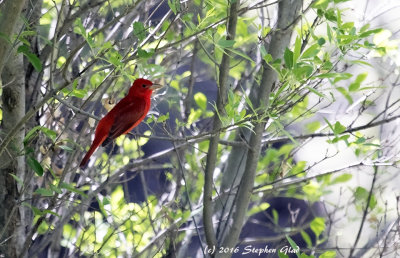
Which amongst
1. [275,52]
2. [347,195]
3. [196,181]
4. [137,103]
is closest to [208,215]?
[137,103]

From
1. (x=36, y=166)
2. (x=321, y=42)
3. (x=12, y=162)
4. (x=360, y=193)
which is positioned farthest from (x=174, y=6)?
(x=360, y=193)

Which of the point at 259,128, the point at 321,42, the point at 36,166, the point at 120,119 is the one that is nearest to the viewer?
the point at 36,166

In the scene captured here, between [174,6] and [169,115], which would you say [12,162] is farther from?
[169,115]

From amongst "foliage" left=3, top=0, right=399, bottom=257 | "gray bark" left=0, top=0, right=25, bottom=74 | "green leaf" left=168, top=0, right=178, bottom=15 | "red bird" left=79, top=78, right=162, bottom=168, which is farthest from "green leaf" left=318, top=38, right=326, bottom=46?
"gray bark" left=0, top=0, right=25, bottom=74

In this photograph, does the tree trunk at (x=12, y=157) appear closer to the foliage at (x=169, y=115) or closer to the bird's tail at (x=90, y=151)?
the foliage at (x=169, y=115)

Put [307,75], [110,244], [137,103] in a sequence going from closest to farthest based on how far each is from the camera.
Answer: [307,75] < [137,103] < [110,244]

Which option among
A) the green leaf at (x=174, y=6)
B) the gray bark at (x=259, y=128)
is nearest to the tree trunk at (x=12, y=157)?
the green leaf at (x=174, y=6)

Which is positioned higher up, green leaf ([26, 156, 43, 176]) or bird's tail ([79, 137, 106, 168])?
bird's tail ([79, 137, 106, 168])

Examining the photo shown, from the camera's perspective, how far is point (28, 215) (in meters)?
2.34

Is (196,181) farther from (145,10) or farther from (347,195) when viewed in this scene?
(347,195)

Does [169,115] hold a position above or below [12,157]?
above

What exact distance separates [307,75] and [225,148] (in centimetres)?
172

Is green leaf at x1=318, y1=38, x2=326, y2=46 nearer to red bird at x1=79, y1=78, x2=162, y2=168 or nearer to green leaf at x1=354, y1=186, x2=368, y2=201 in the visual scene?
red bird at x1=79, y1=78, x2=162, y2=168

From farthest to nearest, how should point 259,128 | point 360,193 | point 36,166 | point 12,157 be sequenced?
point 360,193 < point 259,128 < point 12,157 < point 36,166
